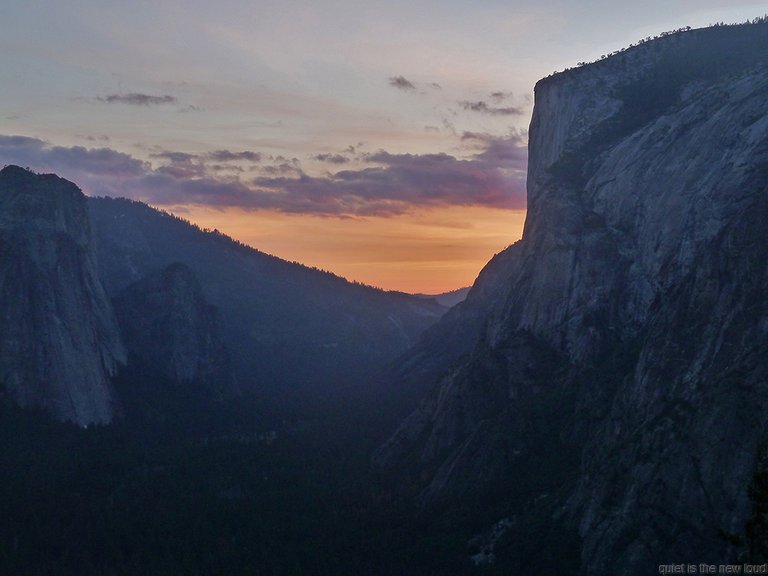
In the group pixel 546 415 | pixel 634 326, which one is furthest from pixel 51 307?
pixel 634 326

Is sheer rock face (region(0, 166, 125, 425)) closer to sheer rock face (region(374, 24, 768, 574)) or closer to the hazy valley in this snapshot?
the hazy valley

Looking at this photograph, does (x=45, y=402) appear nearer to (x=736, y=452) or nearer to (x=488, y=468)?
(x=488, y=468)

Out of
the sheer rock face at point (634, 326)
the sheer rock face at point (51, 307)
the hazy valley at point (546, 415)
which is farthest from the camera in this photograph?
the sheer rock face at point (51, 307)

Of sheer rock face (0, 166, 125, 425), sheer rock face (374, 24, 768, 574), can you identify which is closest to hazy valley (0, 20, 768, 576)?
sheer rock face (374, 24, 768, 574)

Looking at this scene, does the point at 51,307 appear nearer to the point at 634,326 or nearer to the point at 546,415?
the point at 546,415

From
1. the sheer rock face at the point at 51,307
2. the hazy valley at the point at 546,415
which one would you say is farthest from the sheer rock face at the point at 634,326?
the sheer rock face at the point at 51,307

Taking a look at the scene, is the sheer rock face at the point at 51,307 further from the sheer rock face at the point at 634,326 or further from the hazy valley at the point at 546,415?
the sheer rock face at the point at 634,326
